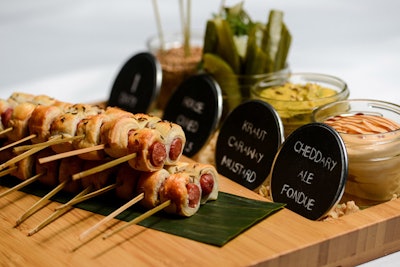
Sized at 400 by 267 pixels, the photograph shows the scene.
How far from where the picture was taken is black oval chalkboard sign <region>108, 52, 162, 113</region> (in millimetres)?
3416

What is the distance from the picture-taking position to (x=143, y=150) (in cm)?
226

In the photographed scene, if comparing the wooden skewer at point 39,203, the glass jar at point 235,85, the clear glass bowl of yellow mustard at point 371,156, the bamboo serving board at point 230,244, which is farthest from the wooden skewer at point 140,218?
the glass jar at point 235,85

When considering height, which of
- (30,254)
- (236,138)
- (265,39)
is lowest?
(30,254)

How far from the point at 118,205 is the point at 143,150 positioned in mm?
282

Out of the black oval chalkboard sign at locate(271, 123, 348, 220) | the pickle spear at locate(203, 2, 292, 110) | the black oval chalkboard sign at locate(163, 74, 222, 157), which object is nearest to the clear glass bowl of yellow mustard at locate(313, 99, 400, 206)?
the black oval chalkboard sign at locate(271, 123, 348, 220)

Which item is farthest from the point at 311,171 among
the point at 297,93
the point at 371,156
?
the point at 297,93

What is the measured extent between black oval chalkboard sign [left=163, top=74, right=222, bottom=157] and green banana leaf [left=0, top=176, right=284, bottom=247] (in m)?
0.56

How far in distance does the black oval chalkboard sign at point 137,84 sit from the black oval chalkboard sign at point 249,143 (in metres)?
0.68

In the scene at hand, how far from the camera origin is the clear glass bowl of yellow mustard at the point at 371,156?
2.40 m

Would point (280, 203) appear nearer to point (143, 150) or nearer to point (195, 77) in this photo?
point (143, 150)

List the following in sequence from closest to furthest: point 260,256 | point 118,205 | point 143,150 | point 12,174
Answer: point 260,256
point 143,150
point 118,205
point 12,174

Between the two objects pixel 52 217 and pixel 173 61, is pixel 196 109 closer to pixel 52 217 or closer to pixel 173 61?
pixel 173 61

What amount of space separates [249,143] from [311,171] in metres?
0.40

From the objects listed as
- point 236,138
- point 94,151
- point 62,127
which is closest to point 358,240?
point 236,138
